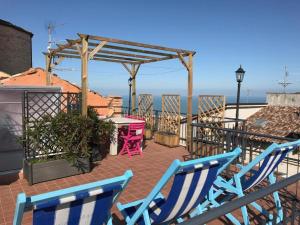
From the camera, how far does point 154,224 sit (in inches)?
91.1

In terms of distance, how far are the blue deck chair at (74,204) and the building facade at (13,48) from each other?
15.2 m

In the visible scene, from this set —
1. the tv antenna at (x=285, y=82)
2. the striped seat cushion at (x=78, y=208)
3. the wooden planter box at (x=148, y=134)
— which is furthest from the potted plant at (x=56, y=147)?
the tv antenna at (x=285, y=82)

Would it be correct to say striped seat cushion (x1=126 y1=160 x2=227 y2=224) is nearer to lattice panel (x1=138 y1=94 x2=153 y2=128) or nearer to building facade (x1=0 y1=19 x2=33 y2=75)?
lattice panel (x1=138 y1=94 x2=153 y2=128)

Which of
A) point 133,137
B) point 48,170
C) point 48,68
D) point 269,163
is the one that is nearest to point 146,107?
point 133,137

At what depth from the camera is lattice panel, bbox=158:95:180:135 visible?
8.25 meters

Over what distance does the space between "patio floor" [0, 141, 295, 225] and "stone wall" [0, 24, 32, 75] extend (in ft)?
39.7

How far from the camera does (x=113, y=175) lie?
4836 millimetres

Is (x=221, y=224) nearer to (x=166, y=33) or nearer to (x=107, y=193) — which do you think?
(x=107, y=193)

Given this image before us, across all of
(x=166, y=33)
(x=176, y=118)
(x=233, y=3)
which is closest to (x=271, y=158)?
(x=176, y=118)

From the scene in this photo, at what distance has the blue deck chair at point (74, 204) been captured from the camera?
52.1 inches

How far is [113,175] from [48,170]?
116 centimetres

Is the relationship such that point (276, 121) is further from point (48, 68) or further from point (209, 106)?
point (48, 68)

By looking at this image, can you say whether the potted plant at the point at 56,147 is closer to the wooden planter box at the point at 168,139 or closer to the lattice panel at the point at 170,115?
the wooden planter box at the point at 168,139

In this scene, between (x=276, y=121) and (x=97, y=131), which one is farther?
(x=276, y=121)
